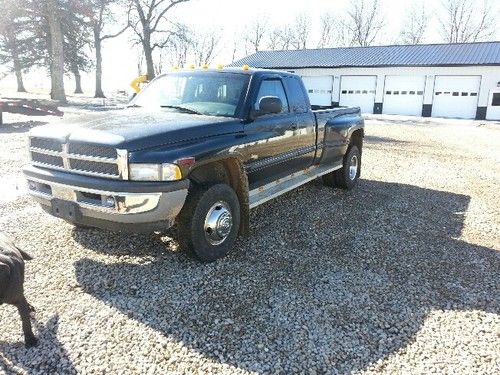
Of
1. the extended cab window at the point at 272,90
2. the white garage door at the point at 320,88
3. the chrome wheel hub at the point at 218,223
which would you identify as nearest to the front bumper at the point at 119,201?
the chrome wheel hub at the point at 218,223

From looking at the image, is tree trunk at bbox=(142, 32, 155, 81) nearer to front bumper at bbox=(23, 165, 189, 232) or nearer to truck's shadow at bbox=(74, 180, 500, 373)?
truck's shadow at bbox=(74, 180, 500, 373)

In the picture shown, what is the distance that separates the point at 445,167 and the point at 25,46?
34072 millimetres

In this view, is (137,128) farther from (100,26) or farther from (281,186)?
(100,26)

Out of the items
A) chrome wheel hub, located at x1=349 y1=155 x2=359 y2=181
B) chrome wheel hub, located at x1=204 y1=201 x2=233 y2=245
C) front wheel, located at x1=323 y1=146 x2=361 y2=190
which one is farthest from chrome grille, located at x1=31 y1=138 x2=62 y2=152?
chrome wheel hub, located at x1=349 y1=155 x2=359 y2=181

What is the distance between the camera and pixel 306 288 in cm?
393

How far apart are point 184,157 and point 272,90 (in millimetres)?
2136

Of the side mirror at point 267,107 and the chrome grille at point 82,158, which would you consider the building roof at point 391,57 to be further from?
the chrome grille at point 82,158

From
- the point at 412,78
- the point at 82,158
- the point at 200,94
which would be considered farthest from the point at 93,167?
the point at 412,78

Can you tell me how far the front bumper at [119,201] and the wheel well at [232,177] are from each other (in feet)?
2.06

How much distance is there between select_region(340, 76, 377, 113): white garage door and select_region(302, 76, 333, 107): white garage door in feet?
3.51

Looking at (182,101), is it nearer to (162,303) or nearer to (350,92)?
(162,303)

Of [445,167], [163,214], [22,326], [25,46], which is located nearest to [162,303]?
[163,214]

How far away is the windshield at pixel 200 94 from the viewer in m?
4.87

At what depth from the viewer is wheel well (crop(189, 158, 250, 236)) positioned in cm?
441
